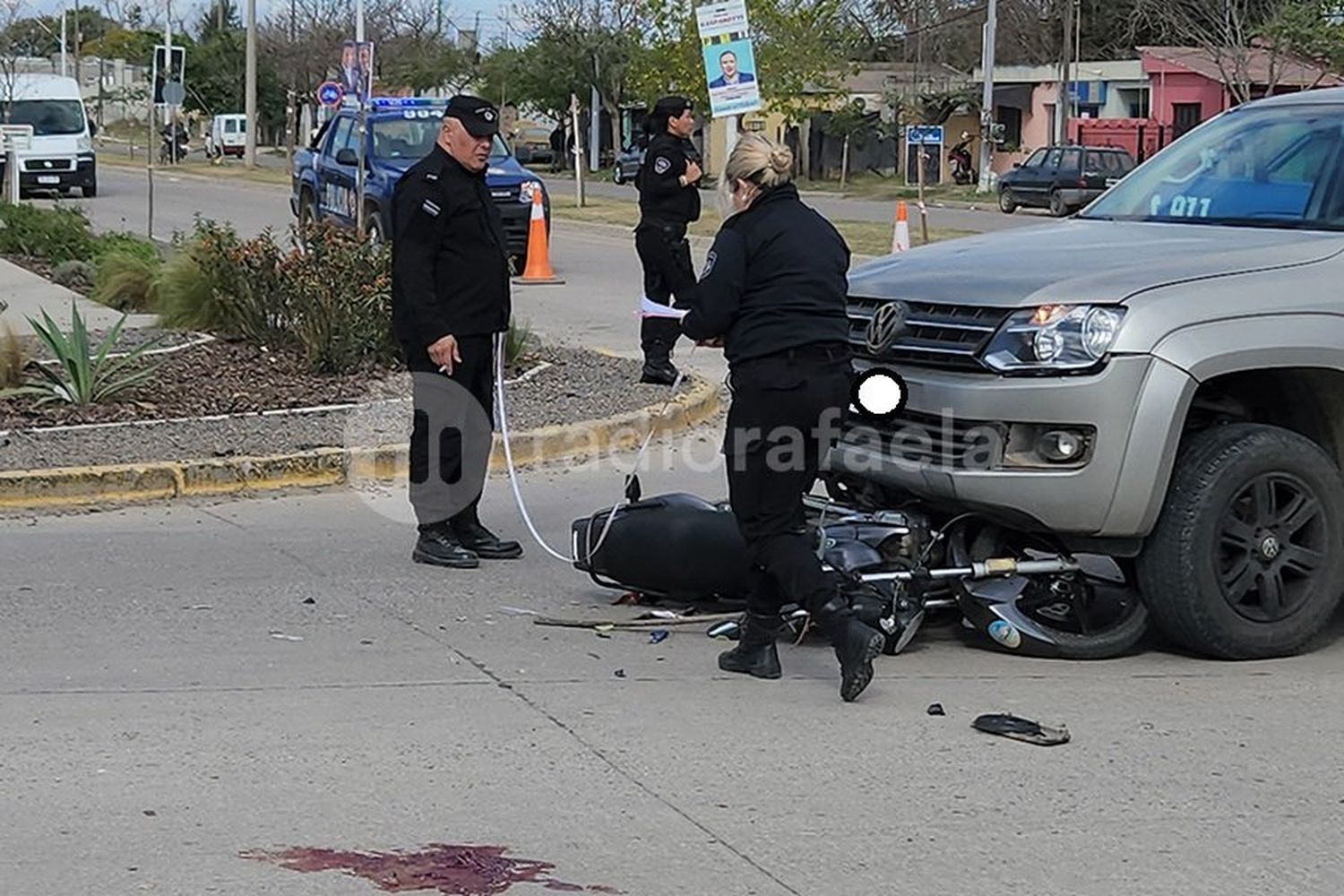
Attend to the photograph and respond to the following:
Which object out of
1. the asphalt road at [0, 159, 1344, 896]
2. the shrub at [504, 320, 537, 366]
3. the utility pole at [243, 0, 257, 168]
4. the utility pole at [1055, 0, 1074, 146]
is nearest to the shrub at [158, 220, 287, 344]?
the shrub at [504, 320, 537, 366]

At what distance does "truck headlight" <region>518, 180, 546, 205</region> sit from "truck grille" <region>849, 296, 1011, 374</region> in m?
15.9

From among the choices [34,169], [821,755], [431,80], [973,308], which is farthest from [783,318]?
[431,80]

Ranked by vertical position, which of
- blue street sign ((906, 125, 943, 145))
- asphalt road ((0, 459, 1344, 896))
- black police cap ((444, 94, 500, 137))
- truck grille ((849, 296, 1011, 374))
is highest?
blue street sign ((906, 125, 943, 145))

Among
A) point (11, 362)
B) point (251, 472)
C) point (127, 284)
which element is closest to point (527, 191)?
point (127, 284)

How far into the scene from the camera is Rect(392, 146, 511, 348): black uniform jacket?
26.7 ft

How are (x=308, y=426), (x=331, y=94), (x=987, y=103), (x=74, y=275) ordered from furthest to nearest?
(x=987, y=103) < (x=331, y=94) < (x=74, y=275) < (x=308, y=426)

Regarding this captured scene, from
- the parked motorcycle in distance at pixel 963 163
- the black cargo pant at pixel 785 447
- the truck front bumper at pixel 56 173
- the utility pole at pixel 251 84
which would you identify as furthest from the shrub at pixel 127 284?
the parked motorcycle in distance at pixel 963 163

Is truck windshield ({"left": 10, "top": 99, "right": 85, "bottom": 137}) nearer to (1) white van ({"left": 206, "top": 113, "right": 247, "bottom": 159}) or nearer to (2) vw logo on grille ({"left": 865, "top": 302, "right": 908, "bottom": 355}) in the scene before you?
(2) vw logo on grille ({"left": 865, "top": 302, "right": 908, "bottom": 355})

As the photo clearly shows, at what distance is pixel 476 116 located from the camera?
8.23 m

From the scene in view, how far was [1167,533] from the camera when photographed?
6477 millimetres

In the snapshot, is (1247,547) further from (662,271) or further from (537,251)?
(537,251)

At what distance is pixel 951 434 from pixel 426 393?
8.95ft

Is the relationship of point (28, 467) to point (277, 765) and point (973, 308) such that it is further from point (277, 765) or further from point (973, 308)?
point (973, 308)

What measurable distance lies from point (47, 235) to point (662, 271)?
37.8 ft
